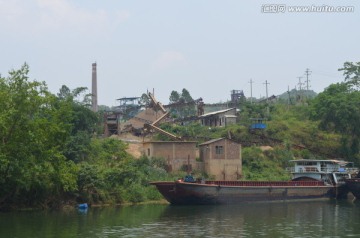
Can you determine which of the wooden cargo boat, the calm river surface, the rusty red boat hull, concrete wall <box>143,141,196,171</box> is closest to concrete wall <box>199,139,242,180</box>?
concrete wall <box>143,141,196,171</box>

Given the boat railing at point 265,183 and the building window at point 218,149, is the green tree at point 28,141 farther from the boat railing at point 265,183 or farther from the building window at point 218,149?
the building window at point 218,149

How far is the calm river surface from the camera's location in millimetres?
27234

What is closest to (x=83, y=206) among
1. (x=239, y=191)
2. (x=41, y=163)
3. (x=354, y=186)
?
(x=41, y=163)

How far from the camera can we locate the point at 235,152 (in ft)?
184

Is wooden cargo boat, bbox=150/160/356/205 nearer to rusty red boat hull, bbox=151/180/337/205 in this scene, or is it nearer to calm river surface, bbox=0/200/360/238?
rusty red boat hull, bbox=151/180/337/205

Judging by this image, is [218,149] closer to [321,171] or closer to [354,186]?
[321,171]

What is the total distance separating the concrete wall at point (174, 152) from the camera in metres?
54.9

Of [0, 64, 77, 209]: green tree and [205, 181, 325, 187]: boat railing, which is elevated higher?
[0, 64, 77, 209]: green tree

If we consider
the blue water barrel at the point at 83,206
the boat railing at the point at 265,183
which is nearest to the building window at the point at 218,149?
the boat railing at the point at 265,183

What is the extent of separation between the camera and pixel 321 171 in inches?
2053

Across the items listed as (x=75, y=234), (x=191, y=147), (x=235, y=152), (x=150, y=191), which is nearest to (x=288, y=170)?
(x=235, y=152)

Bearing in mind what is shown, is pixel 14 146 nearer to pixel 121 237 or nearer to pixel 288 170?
pixel 121 237

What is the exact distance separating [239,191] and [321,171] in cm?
1042

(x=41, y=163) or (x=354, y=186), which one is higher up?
(x=41, y=163)
